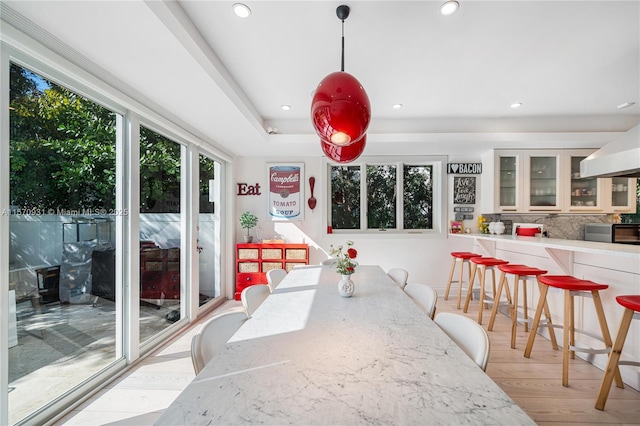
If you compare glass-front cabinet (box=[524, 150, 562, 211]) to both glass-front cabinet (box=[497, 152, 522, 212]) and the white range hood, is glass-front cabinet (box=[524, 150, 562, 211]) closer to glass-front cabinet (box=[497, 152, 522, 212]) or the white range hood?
glass-front cabinet (box=[497, 152, 522, 212])

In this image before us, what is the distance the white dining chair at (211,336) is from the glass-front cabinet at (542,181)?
451 cm

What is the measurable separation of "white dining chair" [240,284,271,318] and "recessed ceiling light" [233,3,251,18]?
182 cm

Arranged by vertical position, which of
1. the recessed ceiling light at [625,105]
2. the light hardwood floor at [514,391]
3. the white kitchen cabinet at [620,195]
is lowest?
the light hardwood floor at [514,391]

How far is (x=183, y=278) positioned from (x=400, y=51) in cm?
325

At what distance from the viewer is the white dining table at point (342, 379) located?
2.41ft

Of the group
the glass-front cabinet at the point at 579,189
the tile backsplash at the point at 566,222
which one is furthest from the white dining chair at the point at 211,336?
the glass-front cabinet at the point at 579,189

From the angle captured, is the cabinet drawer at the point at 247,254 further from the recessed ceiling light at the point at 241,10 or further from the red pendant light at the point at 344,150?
the recessed ceiling light at the point at 241,10

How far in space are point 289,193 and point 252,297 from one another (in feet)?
8.95

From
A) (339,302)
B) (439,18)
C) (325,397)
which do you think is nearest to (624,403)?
(339,302)

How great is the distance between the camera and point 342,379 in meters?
0.89

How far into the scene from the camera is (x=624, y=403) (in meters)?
1.89

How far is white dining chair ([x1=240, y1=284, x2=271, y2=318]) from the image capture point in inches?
75.5

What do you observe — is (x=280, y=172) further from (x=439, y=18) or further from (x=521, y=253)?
(x=521, y=253)

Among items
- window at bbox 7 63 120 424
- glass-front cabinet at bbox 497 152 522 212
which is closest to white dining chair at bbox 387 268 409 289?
window at bbox 7 63 120 424
